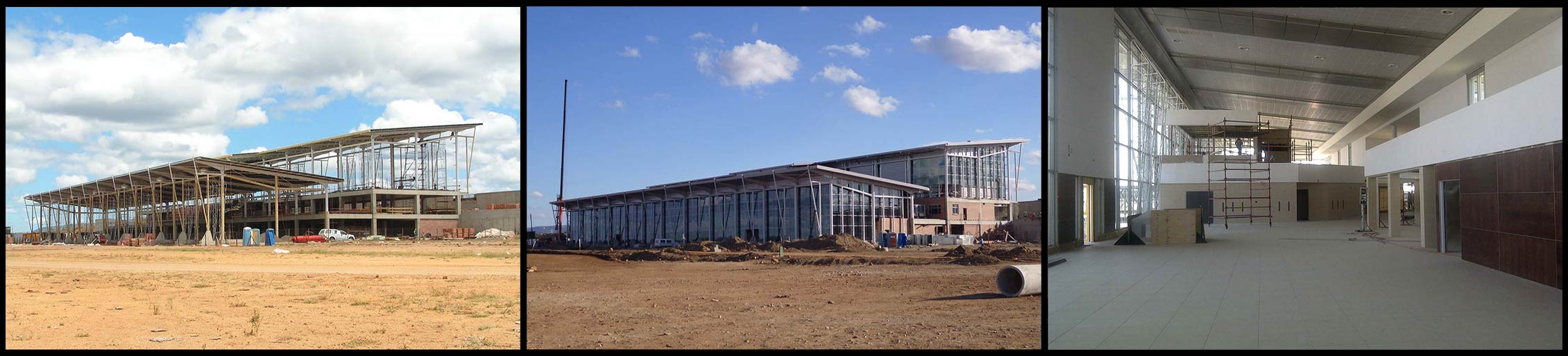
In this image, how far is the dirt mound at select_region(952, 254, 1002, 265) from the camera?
25.8m

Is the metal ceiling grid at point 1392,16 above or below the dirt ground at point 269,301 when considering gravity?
above

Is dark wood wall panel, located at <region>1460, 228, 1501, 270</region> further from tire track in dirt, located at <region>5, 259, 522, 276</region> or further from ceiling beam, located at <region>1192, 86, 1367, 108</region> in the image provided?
ceiling beam, located at <region>1192, 86, 1367, 108</region>

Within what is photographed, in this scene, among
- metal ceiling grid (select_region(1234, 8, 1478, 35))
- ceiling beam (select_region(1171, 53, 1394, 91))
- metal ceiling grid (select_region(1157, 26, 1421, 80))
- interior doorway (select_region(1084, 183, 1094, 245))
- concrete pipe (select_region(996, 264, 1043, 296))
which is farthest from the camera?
ceiling beam (select_region(1171, 53, 1394, 91))

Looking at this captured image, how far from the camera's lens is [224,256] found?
91.0 ft

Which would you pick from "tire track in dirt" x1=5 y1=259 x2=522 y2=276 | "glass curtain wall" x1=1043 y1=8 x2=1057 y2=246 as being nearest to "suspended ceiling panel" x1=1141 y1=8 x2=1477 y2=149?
"glass curtain wall" x1=1043 y1=8 x2=1057 y2=246

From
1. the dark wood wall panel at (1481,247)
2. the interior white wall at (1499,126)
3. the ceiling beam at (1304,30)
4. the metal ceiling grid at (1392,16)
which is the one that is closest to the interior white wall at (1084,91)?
the ceiling beam at (1304,30)


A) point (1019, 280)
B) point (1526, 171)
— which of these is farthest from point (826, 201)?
point (1526, 171)

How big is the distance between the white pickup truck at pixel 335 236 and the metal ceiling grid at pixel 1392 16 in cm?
3555

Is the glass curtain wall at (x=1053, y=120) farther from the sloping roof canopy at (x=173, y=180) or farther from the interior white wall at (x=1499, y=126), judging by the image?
the sloping roof canopy at (x=173, y=180)

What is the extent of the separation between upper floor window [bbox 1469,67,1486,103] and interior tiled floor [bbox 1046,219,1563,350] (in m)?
9.40

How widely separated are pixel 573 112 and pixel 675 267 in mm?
17266

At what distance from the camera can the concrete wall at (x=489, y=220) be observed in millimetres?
39406

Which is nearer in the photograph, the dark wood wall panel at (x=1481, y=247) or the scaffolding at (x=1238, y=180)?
the dark wood wall panel at (x=1481, y=247)
